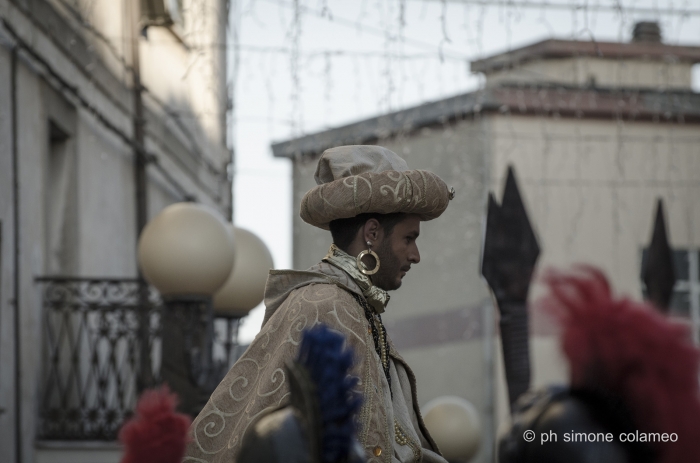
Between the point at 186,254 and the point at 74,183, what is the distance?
11.9 ft

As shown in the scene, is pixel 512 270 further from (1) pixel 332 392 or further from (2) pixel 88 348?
(1) pixel 332 392

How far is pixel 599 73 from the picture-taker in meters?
17.7

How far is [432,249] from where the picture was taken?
17.0m

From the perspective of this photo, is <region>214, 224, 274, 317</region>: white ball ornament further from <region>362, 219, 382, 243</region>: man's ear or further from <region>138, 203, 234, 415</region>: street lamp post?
<region>362, 219, 382, 243</region>: man's ear

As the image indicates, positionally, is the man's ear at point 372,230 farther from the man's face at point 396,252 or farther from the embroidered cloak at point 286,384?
the embroidered cloak at point 286,384

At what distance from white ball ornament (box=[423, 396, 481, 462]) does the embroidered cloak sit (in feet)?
17.1

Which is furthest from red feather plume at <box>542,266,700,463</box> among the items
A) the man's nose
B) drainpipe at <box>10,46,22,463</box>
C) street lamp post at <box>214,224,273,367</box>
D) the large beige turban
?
drainpipe at <box>10,46,22,463</box>

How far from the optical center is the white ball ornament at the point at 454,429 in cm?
831

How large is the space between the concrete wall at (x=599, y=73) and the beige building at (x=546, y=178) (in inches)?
1.8

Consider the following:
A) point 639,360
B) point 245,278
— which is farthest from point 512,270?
point 639,360

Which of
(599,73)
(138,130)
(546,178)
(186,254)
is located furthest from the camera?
(599,73)

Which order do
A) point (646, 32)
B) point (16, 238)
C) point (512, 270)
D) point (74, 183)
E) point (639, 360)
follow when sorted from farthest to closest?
point (646, 32), point (74, 183), point (16, 238), point (512, 270), point (639, 360)

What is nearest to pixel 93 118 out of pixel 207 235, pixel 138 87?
pixel 138 87

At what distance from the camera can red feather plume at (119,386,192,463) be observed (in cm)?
183
